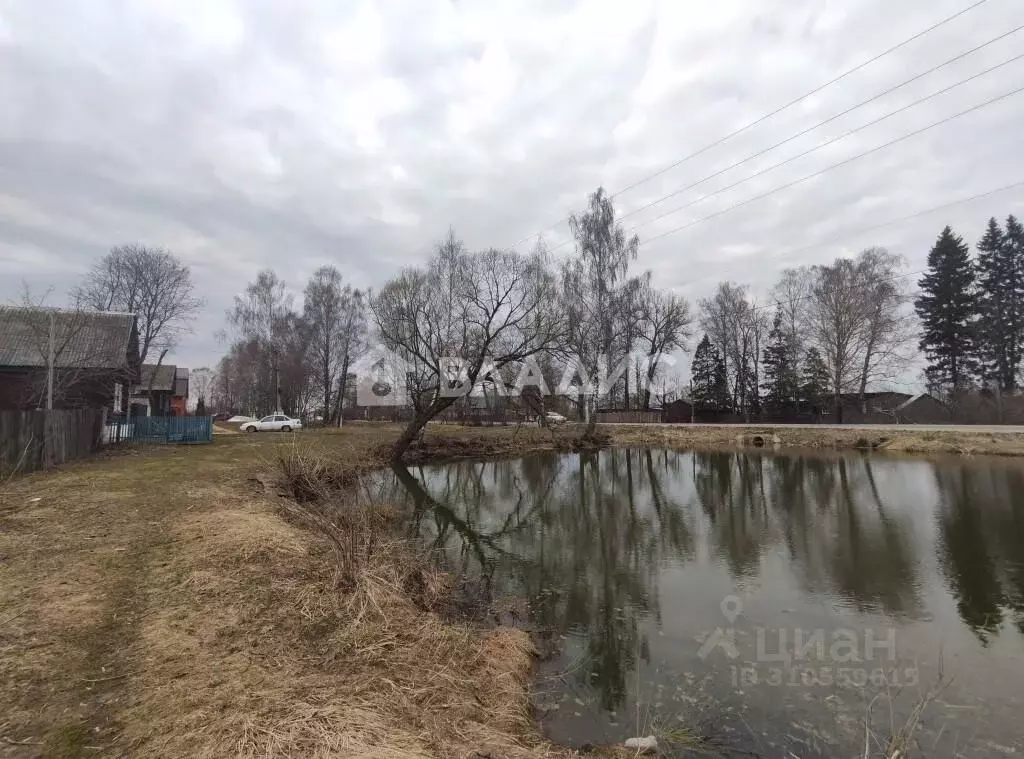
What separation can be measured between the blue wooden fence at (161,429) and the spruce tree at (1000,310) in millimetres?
44246

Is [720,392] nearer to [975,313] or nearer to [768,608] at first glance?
[975,313]

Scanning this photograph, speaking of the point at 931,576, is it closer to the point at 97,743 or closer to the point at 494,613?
the point at 494,613

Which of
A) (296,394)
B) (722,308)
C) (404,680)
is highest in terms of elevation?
(722,308)

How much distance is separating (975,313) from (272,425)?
4544 cm

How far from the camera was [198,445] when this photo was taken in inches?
823

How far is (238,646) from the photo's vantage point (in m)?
4.19

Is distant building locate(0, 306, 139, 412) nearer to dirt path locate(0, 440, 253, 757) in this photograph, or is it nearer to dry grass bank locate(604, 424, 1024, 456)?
dirt path locate(0, 440, 253, 757)

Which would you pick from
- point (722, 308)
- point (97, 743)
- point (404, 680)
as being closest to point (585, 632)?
point (404, 680)

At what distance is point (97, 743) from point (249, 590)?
8.35 ft

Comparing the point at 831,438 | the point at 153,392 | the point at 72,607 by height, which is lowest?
the point at 72,607

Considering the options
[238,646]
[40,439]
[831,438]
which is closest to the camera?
[238,646]

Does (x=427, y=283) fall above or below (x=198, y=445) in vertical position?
above

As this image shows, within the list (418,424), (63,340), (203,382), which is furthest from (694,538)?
(203,382)

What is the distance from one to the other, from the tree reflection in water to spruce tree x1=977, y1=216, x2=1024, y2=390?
19857mm
